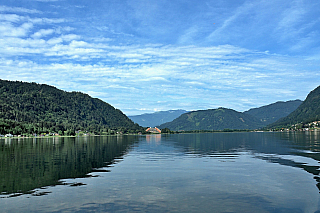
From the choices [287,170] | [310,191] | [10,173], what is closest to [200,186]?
[310,191]

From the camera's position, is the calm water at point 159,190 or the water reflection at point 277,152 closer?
the calm water at point 159,190

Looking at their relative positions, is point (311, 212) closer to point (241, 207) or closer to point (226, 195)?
Result: point (241, 207)

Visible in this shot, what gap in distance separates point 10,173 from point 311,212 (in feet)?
126

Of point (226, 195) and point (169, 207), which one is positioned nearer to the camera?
point (169, 207)

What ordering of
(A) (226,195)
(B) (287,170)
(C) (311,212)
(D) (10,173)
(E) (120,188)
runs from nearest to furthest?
1. (C) (311,212)
2. (A) (226,195)
3. (E) (120,188)
4. (D) (10,173)
5. (B) (287,170)

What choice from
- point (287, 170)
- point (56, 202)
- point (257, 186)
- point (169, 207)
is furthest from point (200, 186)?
point (287, 170)

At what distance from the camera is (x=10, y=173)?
38062 mm

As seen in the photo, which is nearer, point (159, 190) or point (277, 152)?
point (159, 190)

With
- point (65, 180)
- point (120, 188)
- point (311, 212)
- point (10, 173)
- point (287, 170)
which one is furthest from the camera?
point (287, 170)

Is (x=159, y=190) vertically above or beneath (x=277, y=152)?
above

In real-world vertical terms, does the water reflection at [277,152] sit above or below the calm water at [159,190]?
below

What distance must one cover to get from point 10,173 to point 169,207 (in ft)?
90.2

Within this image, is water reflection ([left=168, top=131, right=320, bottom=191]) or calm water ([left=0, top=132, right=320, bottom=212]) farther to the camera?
water reflection ([left=168, top=131, right=320, bottom=191])

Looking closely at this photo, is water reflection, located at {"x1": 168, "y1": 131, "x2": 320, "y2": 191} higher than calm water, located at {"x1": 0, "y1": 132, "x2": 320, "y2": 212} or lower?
lower
